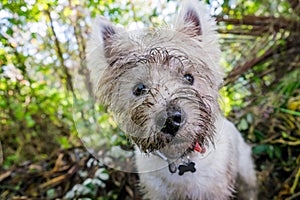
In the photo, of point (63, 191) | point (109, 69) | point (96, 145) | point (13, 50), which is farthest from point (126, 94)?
point (63, 191)

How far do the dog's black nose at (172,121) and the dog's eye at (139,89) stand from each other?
0.70 feet

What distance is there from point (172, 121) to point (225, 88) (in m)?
1.57

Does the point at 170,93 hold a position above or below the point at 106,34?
below

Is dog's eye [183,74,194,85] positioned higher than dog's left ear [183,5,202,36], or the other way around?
dog's left ear [183,5,202,36]

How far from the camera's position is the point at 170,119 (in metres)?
2.15

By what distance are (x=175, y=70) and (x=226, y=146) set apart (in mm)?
889

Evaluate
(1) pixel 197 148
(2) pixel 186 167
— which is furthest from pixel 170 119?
(2) pixel 186 167

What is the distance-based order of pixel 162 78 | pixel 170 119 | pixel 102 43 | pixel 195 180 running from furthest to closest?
pixel 195 180 → pixel 102 43 → pixel 162 78 → pixel 170 119

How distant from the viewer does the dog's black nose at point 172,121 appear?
214 centimetres

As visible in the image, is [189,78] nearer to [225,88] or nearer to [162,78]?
[162,78]

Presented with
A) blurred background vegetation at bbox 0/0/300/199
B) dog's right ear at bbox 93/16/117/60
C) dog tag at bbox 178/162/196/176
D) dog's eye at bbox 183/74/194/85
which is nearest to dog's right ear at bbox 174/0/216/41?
dog's eye at bbox 183/74/194/85

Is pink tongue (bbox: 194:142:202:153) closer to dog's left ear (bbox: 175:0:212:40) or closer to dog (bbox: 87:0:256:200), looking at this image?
dog (bbox: 87:0:256:200)

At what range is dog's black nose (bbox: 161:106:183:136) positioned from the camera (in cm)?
214

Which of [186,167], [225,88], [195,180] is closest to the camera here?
[186,167]
